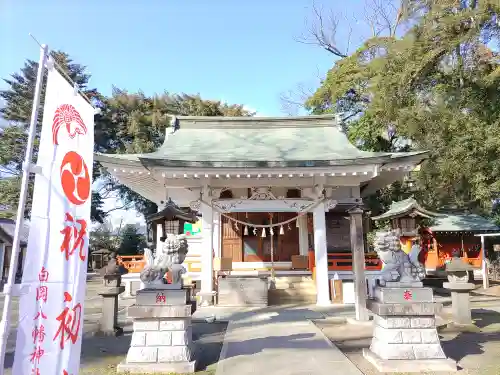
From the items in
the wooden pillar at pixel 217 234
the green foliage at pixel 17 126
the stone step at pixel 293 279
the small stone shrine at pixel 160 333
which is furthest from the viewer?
the green foliage at pixel 17 126

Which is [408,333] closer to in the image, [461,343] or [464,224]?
[461,343]

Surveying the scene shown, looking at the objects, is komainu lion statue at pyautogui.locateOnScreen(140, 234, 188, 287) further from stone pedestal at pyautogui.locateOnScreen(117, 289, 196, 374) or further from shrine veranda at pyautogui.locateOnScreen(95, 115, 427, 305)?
shrine veranda at pyautogui.locateOnScreen(95, 115, 427, 305)

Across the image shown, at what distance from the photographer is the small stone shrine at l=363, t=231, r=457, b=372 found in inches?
205

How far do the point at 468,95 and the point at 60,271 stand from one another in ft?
50.0

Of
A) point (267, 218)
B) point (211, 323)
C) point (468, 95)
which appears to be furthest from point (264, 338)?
point (468, 95)

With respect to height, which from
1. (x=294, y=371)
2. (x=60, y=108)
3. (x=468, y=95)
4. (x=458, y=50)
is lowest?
(x=294, y=371)

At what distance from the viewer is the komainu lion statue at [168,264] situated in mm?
5754

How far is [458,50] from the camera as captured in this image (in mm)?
13750

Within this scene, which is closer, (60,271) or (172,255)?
(60,271)

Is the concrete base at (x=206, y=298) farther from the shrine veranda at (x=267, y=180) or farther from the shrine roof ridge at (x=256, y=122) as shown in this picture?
the shrine roof ridge at (x=256, y=122)

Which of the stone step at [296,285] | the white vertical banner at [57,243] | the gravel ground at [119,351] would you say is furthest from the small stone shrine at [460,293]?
the white vertical banner at [57,243]

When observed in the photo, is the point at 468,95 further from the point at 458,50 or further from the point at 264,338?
the point at 264,338

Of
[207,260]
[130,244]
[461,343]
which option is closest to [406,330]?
[461,343]

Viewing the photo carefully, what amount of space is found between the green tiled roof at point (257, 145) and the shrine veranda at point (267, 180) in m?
0.03
